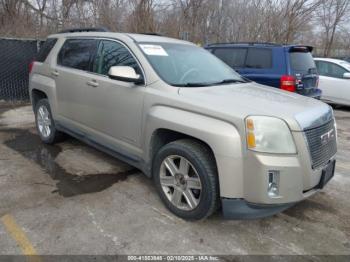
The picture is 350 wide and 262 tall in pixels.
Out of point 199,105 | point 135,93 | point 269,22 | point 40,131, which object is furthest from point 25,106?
point 269,22

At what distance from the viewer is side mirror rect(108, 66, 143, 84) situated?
3779mm

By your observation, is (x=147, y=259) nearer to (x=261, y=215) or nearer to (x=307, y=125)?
(x=261, y=215)

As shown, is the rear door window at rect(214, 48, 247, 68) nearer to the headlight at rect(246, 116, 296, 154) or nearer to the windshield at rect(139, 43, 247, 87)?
the windshield at rect(139, 43, 247, 87)

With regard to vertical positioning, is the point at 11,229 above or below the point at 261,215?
below

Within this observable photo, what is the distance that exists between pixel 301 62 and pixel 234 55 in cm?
155

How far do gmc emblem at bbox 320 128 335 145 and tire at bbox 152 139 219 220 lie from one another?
1.05 metres

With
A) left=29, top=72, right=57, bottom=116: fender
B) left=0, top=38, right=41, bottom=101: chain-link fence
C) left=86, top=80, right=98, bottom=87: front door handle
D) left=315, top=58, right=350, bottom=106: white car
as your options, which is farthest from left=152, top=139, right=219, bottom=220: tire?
left=315, top=58, right=350, bottom=106: white car

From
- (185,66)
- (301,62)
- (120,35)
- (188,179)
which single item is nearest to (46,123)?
(120,35)

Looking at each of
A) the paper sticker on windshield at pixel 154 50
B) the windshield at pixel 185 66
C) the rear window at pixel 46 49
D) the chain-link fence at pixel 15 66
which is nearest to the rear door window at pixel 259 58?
the windshield at pixel 185 66

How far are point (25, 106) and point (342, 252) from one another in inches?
336

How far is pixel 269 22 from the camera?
1881cm

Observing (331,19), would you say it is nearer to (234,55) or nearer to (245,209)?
(234,55)

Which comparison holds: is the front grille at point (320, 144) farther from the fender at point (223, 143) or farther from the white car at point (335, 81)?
the white car at point (335, 81)

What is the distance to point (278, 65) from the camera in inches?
295
